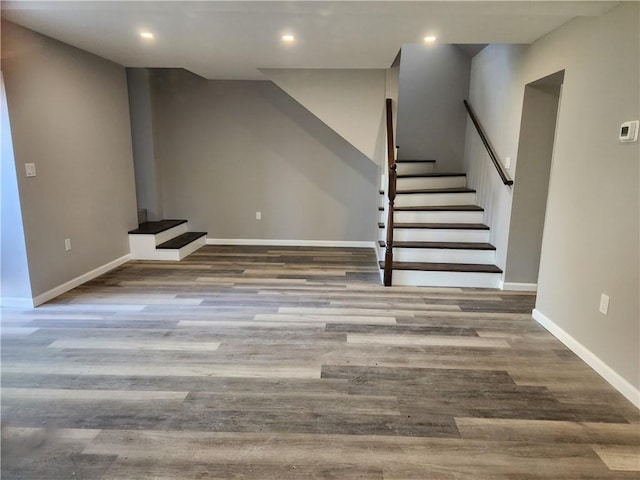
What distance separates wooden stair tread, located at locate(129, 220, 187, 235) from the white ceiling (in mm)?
1861

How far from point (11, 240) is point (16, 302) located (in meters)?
0.52

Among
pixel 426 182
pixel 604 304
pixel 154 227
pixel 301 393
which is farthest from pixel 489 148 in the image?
pixel 154 227

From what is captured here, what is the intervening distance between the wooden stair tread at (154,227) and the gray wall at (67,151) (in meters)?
0.18

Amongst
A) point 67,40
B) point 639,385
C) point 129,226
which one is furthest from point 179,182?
point 639,385

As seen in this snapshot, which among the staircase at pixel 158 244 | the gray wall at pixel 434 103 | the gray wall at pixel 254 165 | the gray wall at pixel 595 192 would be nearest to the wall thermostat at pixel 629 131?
the gray wall at pixel 595 192

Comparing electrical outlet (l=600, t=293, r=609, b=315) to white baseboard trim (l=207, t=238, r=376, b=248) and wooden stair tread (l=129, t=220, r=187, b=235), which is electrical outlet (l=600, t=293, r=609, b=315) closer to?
white baseboard trim (l=207, t=238, r=376, b=248)

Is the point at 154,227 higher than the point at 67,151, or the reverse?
the point at 67,151

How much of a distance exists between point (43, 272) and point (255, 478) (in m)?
2.77

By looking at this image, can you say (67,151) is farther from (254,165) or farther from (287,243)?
(287,243)

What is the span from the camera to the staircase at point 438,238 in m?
3.63

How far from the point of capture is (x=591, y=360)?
226 cm

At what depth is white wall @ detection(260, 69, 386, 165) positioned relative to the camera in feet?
14.0

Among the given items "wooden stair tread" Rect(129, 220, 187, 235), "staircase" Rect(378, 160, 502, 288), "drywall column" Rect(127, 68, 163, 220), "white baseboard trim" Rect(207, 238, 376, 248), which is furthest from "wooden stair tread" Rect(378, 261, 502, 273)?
"drywall column" Rect(127, 68, 163, 220)

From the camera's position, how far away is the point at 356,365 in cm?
225
